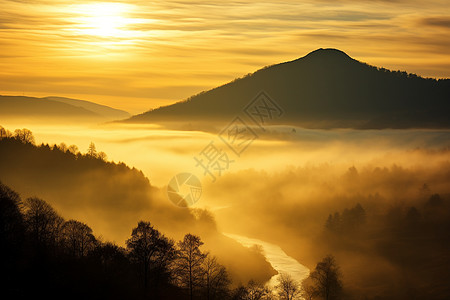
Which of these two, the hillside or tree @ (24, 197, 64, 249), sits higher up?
the hillside

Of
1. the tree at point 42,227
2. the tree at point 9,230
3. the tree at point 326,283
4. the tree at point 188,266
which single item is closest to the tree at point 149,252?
the tree at point 188,266

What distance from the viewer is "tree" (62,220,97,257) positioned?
10294 centimetres

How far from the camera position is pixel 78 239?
105812mm

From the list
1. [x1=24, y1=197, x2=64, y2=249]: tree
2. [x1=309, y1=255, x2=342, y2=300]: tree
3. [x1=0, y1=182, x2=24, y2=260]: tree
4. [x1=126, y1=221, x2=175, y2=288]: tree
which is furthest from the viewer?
[x1=309, y1=255, x2=342, y2=300]: tree

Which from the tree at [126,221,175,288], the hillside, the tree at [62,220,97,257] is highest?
the hillside

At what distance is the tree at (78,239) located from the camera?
103 m

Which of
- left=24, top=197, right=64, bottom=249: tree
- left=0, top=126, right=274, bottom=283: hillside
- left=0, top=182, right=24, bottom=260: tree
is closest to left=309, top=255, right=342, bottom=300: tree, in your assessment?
left=0, top=126, right=274, bottom=283: hillside

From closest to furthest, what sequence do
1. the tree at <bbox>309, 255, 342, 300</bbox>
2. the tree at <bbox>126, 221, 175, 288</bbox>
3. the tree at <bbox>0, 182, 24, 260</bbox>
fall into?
the tree at <bbox>0, 182, 24, 260</bbox>
the tree at <bbox>126, 221, 175, 288</bbox>
the tree at <bbox>309, 255, 342, 300</bbox>

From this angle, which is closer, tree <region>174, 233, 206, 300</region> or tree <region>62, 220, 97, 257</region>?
tree <region>62, 220, 97, 257</region>

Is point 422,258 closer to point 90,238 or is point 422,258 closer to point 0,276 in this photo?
point 90,238

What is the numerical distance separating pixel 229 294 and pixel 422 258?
98018mm

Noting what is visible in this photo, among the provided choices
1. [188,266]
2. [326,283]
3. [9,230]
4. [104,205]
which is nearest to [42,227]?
[9,230]

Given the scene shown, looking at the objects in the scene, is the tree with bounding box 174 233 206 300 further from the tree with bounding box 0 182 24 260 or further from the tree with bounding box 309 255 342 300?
the tree with bounding box 309 255 342 300

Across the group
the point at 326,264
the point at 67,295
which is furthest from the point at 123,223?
the point at 67,295
